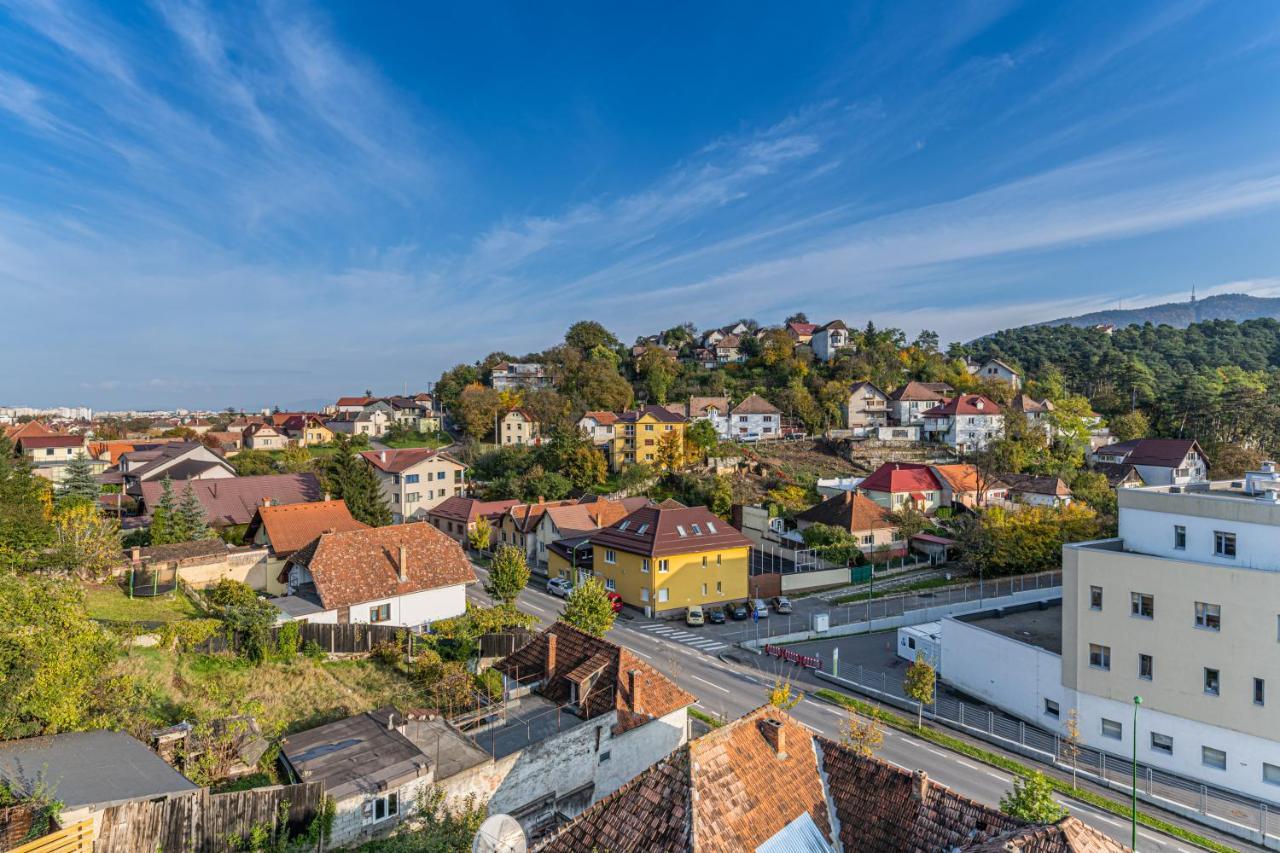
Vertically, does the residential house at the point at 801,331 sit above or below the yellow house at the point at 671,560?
above

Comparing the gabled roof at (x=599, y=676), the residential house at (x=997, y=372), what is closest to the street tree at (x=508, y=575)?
the gabled roof at (x=599, y=676)

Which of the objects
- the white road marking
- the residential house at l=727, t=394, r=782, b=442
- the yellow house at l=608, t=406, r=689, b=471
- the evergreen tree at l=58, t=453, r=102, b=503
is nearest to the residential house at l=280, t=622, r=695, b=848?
the white road marking

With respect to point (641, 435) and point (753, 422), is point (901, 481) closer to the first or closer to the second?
point (641, 435)

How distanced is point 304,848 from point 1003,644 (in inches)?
911

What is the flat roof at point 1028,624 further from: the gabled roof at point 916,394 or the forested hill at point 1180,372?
the forested hill at point 1180,372

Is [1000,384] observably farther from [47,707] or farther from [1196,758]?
[47,707]

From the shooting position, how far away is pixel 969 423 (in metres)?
74.5

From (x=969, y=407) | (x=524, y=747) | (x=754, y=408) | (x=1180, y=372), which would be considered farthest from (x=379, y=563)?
(x=1180, y=372)

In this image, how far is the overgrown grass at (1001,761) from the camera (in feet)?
54.7

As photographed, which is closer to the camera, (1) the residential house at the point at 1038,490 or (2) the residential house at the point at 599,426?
(1) the residential house at the point at 1038,490

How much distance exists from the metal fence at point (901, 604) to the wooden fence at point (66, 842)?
995 inches

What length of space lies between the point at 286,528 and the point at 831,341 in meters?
Result: 82.1

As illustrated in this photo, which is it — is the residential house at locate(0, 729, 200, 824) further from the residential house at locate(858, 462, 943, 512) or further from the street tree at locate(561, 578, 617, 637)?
the residential house at locate(858, 462, 943, 512)

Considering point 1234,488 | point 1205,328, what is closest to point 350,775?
point 1234,488
